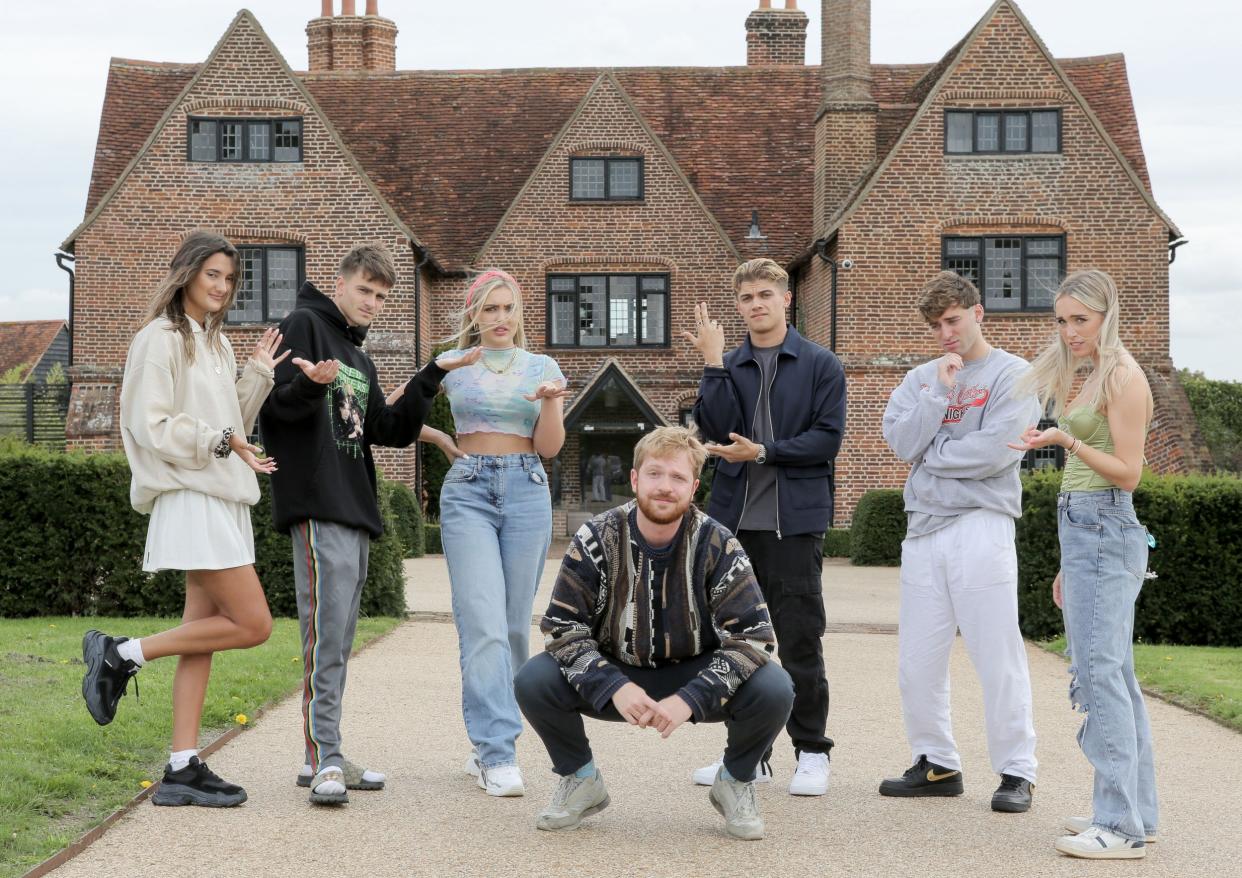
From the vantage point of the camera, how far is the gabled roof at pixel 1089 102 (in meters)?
25.0

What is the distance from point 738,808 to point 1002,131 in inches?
874

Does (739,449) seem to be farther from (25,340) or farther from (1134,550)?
(25,340)

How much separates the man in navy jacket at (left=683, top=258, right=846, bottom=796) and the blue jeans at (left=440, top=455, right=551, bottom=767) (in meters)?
0.80

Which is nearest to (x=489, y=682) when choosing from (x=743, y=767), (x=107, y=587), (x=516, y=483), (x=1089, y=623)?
(x=516, y=483)

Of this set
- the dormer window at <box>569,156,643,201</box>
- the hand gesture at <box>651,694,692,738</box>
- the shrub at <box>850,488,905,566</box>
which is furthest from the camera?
the dormer window at <box>569,156,643,201</box>

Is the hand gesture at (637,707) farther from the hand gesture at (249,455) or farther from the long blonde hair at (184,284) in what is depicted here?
the long blonde hair at (184,284)

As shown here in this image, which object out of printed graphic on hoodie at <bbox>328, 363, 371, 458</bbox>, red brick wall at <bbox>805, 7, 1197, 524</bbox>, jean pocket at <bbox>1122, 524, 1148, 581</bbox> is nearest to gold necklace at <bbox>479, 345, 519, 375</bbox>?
printed graphic on hoodie at <bbox>328, 363, 371, 458</bbox>

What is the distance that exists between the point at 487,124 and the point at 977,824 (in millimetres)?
26354

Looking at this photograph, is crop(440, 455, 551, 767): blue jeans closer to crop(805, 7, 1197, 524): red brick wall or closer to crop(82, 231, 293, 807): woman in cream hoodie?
crop(82, 231, 293, 807): woman in cream hoodie

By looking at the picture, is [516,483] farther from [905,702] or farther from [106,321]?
[106,321]

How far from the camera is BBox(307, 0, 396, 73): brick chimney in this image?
33.5 meters

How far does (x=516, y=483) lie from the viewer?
619 cm

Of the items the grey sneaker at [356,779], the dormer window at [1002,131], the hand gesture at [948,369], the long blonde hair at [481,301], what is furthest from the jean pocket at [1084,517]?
the dormer window at [1002,131]

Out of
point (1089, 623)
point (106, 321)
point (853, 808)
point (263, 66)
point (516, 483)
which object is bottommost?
point (853, 808)
